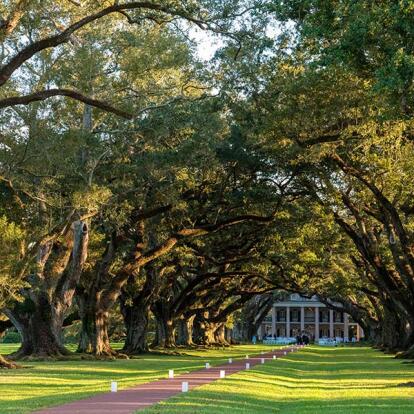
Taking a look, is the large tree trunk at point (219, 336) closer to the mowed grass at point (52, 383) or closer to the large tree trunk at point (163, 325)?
the large tree trunk at point (163, 325)

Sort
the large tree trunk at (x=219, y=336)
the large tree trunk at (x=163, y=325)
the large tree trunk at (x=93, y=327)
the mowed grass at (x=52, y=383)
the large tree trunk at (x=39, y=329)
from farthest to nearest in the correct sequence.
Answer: the large tree trunk at (x=219, y=336) → the large tree trunk at (x=163, y=325) → the large tree trunk at (x=93, y=327) → the large tree trunk at (x=39, y=329) → the mowed grass at (x=52, y=383)

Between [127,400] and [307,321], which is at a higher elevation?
[307,321]

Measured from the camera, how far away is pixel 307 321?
161000 mm

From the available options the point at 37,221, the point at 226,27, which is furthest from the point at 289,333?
the point at 226,27

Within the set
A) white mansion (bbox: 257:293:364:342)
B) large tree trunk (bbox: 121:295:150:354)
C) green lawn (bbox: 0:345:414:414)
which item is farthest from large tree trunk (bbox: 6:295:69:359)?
white mansion (bbox: 257:293:364:342)

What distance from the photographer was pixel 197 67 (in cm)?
2825

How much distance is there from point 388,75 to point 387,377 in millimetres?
14290

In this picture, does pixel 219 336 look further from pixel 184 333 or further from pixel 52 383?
pixel 52 383

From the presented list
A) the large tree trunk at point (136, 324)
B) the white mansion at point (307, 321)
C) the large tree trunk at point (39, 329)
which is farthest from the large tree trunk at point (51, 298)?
Answer: the white mansion at point (307, 321)

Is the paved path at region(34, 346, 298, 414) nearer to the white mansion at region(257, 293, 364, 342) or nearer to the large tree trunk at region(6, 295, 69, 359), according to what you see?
the large tree trunk at region(6, 295, 69, 359)

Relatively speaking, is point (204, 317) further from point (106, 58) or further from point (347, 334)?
point (347, 334)

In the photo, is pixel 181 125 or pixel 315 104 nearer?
pixel 315 104

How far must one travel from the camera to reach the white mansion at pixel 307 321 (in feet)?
517

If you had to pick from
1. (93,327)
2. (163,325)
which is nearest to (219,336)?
(163,325)
